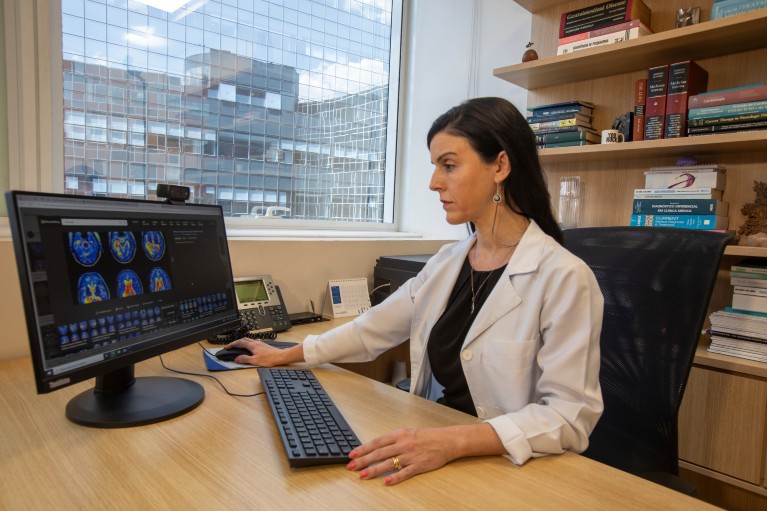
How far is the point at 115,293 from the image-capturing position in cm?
100

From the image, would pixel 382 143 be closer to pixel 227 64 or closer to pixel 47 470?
pixel 227 64

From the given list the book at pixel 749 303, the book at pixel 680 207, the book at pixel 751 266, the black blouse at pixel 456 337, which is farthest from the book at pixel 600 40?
the black blouse at pixel 456 337

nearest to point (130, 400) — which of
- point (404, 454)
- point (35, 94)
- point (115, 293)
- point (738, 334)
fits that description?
point (115, 293)

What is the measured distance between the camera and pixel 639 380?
1.17 meters

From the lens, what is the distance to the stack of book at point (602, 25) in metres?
2.02

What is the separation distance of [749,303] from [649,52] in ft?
3.39

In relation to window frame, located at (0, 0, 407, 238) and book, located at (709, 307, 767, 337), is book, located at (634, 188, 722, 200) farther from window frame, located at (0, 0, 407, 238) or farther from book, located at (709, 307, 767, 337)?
window frame, located at (0, 0, 407, 238)

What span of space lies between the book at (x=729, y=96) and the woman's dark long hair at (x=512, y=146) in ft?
3.36

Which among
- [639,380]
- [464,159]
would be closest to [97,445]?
[464,159]

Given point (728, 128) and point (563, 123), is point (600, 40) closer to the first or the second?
point (563, 123)

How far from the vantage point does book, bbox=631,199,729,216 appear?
1.89 meters

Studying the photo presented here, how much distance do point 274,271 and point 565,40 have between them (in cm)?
161

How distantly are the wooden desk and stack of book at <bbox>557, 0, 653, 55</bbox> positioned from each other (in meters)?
1.78

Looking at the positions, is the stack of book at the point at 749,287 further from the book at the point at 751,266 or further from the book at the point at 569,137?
the book at the point at 569,137
